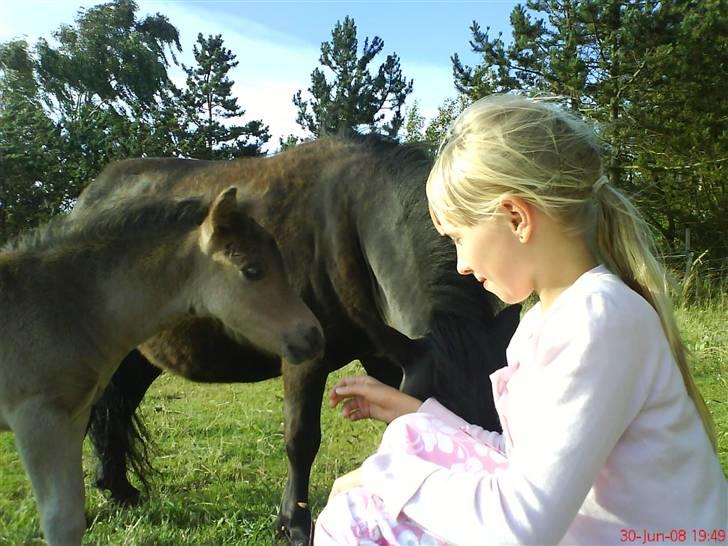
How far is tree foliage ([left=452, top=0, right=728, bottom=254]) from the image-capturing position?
13539 mm

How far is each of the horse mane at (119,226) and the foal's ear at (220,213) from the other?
0.12 meters

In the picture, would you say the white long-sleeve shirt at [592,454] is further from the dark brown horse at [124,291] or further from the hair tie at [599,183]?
the dark brown horse at [124,291]

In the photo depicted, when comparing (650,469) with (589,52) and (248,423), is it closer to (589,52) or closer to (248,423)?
(248,423)

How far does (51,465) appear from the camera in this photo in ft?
9.12

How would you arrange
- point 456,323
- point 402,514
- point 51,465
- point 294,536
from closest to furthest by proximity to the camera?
point 402,514 → point 456,323 → point 51,465 → point 294,536

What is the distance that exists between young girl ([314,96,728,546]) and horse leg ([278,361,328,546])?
6.98ft

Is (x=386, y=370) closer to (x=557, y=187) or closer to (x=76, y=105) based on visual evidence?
(x=557, y=187)

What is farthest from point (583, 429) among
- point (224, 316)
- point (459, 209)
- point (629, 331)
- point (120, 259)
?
point (120, 259)

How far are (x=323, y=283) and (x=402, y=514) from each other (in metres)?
2.34

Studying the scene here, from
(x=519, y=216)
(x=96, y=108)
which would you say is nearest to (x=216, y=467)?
(x=519, y=216)

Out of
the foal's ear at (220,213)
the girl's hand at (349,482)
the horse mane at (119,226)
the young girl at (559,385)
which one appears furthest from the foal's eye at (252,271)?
the young girl at (559,385)

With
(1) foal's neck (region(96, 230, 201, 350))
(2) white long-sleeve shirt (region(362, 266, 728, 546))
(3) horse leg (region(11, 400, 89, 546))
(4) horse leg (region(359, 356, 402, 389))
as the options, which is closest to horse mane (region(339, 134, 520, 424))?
(4) horse leg (region(359, 356, 402, 389))

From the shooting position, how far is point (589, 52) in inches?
585

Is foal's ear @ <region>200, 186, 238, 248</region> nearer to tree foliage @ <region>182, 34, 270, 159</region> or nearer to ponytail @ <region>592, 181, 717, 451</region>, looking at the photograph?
ponytail @ <region>592, 181, 717, 451</region>
